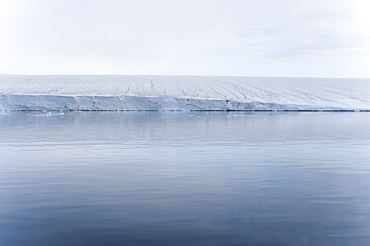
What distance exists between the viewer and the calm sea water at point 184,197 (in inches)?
148

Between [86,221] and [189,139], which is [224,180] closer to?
[86,221]

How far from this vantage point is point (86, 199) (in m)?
5.02

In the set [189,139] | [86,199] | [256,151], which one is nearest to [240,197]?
[86,199]

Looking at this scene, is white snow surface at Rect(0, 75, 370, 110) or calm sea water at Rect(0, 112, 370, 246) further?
white snow surface at Rect(0, 75, 370, 110)

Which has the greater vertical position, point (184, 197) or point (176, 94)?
point (176, 94)

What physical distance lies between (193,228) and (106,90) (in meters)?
36.2

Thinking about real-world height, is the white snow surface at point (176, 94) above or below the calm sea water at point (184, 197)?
above

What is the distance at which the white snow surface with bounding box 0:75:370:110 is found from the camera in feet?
110

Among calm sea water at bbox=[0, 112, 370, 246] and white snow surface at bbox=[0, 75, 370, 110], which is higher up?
white snow surface at bbox=[0, 75, 370, 110]

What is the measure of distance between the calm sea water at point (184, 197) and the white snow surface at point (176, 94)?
947 inches

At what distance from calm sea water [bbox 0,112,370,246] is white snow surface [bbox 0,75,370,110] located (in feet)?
78.9

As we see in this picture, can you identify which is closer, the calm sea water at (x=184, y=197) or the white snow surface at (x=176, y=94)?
the calm sea water at (x=184, y=197)

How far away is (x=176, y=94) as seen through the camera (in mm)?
37344

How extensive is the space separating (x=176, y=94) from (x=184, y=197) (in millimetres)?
32418
